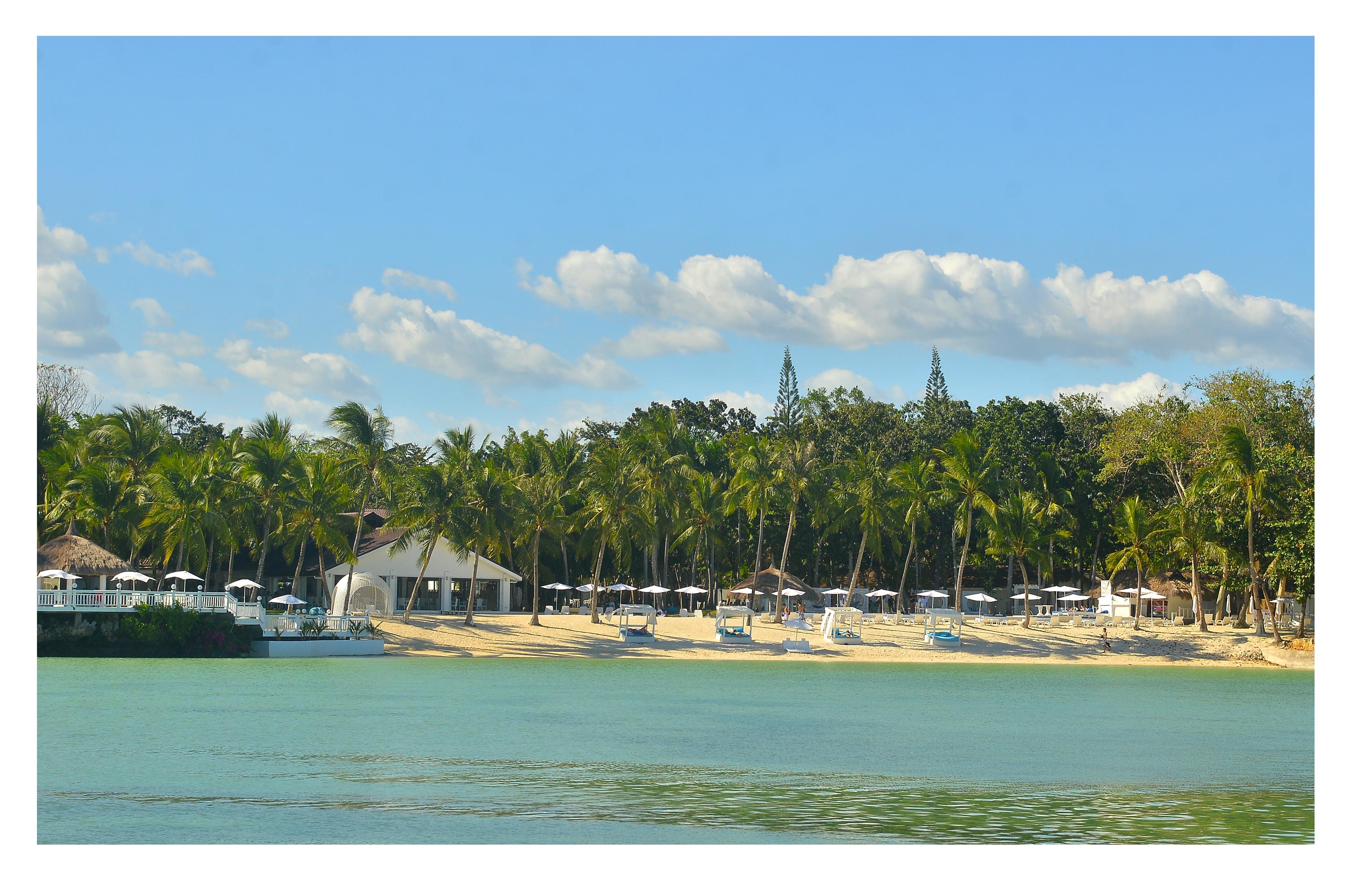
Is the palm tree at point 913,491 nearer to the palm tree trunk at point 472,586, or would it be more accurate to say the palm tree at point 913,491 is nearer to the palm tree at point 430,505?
the palm tree trunk at point 472,586

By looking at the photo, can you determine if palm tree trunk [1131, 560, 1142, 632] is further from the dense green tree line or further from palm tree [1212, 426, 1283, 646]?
palm tree [1212, 426, 1283, 646]

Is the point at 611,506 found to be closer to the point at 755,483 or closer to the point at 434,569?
the point at 755,483

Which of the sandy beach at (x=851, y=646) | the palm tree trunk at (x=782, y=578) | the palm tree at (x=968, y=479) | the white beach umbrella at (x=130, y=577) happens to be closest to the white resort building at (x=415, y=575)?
the sandy beach at (x=851, y=646)

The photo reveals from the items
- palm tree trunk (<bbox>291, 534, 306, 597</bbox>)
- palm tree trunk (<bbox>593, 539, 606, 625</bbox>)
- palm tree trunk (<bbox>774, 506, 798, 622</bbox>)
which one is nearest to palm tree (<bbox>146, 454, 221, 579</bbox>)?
palm tree trunk (<bbox>291, 534, 306, 597</bbox>)

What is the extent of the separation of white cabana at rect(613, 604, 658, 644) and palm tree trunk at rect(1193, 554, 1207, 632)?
20.4m

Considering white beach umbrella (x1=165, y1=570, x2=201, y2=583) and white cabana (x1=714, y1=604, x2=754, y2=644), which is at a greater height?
white beach umbrella (x1=165, y1=570, x2=201, y2=583)

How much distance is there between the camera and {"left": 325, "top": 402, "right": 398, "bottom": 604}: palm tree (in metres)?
47.4

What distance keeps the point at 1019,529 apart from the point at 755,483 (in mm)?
11065

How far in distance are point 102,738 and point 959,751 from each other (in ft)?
45.2

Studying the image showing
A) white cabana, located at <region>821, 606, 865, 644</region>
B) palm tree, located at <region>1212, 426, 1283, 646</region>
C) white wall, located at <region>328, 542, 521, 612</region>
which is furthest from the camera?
white wall, located at <region>328, 542, 521, 612</region>

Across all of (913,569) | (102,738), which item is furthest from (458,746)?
(913,569)

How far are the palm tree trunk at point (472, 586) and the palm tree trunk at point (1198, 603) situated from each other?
27.2 meters

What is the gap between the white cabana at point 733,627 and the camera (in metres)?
45.5

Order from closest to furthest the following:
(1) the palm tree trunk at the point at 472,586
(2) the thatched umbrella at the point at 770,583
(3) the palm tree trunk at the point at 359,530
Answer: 1. (3) the palm tree trunk at the point at 359,530
2. (1) the palm tree trunk at the point at 472,586
3. (2) the thatched umbrella at the point at 770,583
